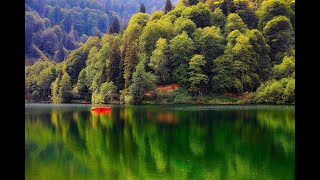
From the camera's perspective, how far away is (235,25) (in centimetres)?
5694

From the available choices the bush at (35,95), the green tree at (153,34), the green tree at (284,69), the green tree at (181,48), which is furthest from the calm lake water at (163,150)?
the bush at (35,95)

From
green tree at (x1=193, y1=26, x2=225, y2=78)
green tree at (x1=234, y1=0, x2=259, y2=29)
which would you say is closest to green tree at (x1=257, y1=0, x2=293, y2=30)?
green tree at (x1=234, y1=0, x2=259, y2=29)

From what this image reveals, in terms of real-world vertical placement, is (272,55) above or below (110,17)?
below

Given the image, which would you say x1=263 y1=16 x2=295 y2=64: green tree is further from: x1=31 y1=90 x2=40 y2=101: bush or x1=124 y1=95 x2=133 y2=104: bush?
x1=31 y1=90 x2=40 y2=101: bush

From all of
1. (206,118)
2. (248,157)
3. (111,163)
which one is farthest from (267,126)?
(111,163)

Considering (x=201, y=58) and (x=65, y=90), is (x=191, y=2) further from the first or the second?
(x=65, y=90)

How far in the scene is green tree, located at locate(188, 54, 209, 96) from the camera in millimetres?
52594

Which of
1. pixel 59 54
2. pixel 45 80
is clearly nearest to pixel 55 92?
pixel 45 80

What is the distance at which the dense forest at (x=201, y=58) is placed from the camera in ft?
172

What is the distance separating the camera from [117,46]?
60406mm

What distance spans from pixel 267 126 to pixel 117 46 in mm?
39527

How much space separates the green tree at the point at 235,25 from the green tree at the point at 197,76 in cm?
715

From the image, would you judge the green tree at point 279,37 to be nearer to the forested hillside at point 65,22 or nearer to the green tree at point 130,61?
the green tree at point 130,61
